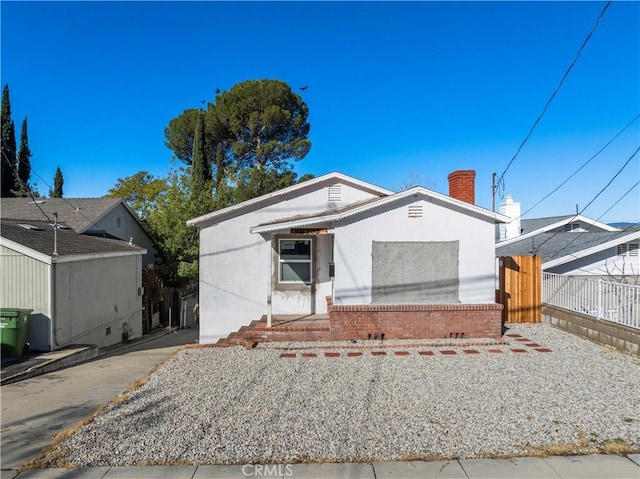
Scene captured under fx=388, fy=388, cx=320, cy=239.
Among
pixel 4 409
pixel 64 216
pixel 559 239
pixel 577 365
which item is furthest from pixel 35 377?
pixel 559 239

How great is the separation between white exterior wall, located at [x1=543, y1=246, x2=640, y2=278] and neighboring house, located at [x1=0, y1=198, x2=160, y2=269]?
61.0ft

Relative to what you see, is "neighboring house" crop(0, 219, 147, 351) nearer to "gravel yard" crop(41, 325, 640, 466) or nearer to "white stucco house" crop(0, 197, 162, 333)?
"white stucco house" crop(0, 197, 162, 333)

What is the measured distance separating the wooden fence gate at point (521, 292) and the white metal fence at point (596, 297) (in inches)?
14.3

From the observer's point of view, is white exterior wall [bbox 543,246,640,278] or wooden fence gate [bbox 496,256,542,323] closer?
wooden fence gate [bbox 496,256,542,323]

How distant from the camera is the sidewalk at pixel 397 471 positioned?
3.71 m

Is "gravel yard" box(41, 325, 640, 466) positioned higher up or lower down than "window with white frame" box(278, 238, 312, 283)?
lower down

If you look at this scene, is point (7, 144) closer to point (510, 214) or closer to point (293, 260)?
point (293, 260)


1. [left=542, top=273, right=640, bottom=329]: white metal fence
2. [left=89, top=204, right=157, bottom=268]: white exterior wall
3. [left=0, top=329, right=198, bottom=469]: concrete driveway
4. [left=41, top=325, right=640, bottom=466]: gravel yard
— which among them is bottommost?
[left=0, top=329, right=198, bottom=469]: concrete driveway

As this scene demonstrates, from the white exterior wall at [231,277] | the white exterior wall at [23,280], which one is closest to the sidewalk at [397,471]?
the white exterior wall at [231,277]

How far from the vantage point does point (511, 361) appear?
7.36 meters

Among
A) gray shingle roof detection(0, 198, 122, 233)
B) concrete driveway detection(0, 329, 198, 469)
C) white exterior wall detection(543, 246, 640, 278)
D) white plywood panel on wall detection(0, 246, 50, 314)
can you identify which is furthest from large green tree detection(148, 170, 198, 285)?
white exterior wall detection(543, 246, 640, 278)

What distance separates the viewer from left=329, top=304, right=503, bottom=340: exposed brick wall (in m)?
8.76

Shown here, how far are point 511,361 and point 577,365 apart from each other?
43.6 inches

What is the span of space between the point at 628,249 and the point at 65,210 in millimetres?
23482
